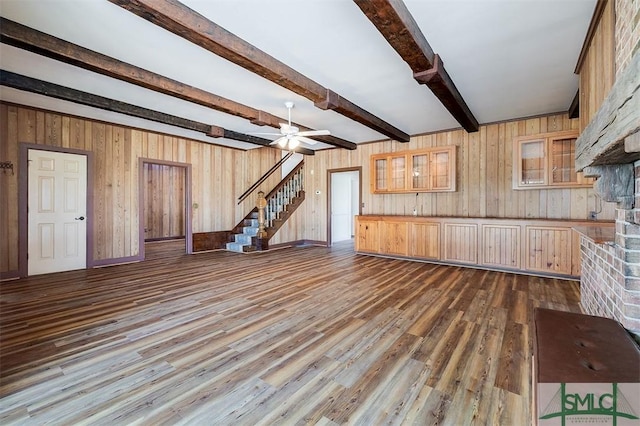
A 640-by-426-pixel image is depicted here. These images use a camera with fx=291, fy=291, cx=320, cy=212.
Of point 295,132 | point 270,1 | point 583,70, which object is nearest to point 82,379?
point 270,1

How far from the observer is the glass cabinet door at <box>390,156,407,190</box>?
6.45 m

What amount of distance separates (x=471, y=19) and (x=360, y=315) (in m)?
2.96

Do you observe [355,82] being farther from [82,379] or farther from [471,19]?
[82,379]

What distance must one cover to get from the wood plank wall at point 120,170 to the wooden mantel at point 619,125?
6.96 meters

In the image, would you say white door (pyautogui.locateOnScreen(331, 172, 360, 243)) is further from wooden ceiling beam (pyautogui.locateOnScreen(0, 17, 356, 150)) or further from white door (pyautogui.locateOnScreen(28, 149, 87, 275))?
white door (pyautogui.locateOnScreen(28, 149, 87, 275))

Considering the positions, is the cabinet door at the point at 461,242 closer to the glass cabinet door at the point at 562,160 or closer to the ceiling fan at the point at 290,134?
the glass cabinet door at the point at 562,160

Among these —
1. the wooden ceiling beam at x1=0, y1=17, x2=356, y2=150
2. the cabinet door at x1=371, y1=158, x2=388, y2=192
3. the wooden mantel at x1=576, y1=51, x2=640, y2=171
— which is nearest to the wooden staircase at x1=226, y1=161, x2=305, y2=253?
the cabinet door at x1=371, y1=158, x2=388, y2=192

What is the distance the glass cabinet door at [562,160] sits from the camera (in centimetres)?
480

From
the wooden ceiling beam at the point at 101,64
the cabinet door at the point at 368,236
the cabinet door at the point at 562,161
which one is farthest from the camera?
the cabinet door at the point at 368,236

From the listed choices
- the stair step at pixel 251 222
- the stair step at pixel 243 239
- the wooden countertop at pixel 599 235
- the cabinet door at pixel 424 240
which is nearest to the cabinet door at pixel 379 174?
the cabinet door at pixel 424 240

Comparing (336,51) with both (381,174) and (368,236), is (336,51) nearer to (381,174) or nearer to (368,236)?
(381,174)

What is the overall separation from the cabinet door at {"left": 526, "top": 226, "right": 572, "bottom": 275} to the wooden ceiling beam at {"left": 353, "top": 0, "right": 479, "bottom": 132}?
104 inches

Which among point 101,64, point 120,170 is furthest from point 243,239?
point 101,64

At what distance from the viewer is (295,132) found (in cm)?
484
